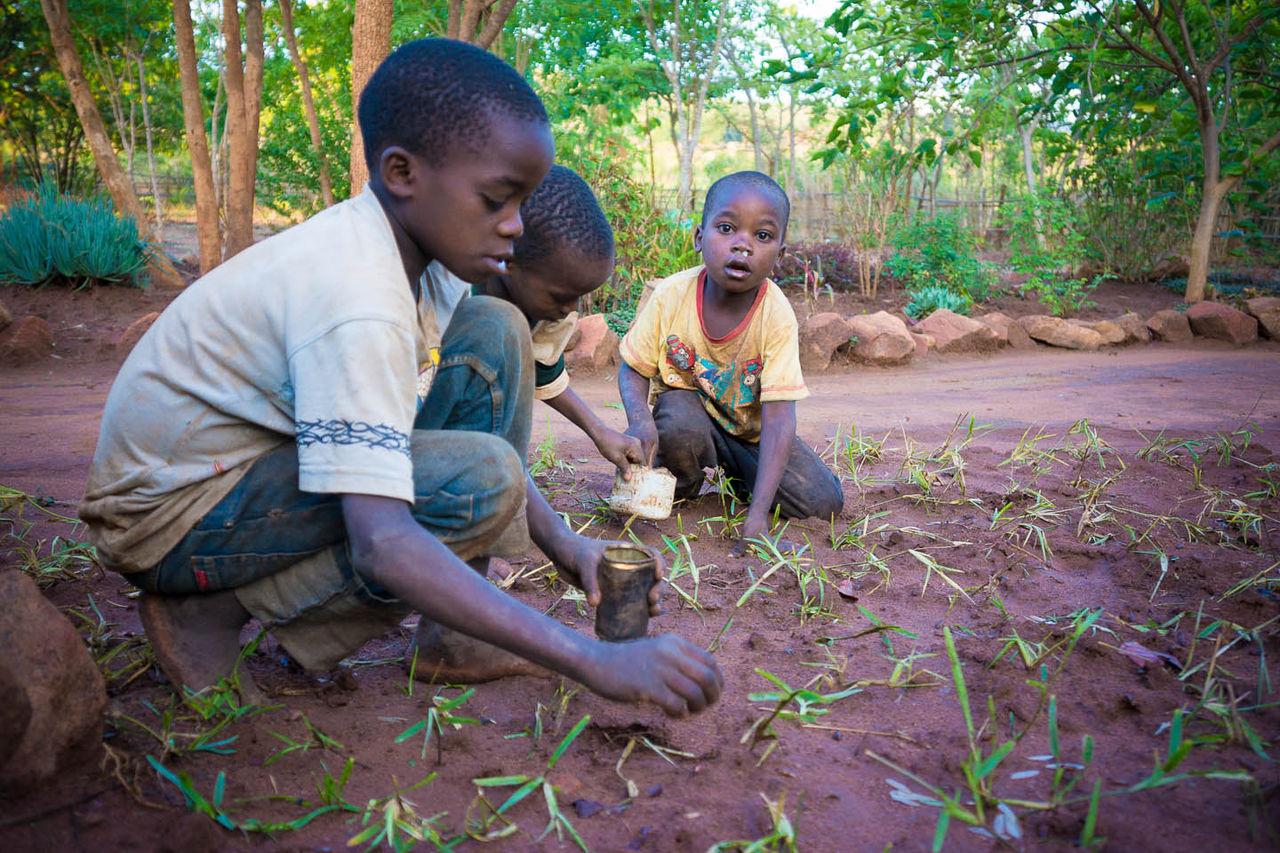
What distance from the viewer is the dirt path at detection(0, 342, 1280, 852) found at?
4.68ft

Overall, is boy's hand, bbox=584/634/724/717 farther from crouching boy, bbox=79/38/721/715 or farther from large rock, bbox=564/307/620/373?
large rock, bbox=564/307/620/373

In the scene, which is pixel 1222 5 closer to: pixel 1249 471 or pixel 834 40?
pixel 834 40

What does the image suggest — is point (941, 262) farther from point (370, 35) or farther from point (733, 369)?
point (733, 369)

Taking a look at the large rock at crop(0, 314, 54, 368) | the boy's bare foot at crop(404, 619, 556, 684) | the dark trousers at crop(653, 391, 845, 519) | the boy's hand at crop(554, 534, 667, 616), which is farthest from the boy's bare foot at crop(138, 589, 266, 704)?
the large rock at crop(0, 314, 54, 368)

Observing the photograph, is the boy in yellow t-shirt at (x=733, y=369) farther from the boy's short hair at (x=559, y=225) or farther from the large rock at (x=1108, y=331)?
the large rock at (x=1108, y=331)

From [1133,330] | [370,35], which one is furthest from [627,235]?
[1133,330]

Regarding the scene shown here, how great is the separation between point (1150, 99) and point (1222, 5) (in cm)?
93

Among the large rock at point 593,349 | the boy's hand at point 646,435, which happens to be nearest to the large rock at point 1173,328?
the large rock at point 593,349

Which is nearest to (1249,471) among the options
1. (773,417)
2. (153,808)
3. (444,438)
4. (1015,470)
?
(1015,470)

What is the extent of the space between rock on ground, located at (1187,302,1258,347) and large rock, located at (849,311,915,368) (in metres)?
2.99

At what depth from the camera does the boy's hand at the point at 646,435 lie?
2.81m

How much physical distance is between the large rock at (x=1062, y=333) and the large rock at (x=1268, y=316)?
59.0 inches

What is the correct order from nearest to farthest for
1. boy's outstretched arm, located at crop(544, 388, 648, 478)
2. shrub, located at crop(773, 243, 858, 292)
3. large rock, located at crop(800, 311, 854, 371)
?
boy's outstretched arm, located at crop(544, 388, 648, 478) < large rock, located at crop(800, 311, 854, 371) < shrub, located at crop(773, 243, 858, 292)

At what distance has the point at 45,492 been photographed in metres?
3.07
